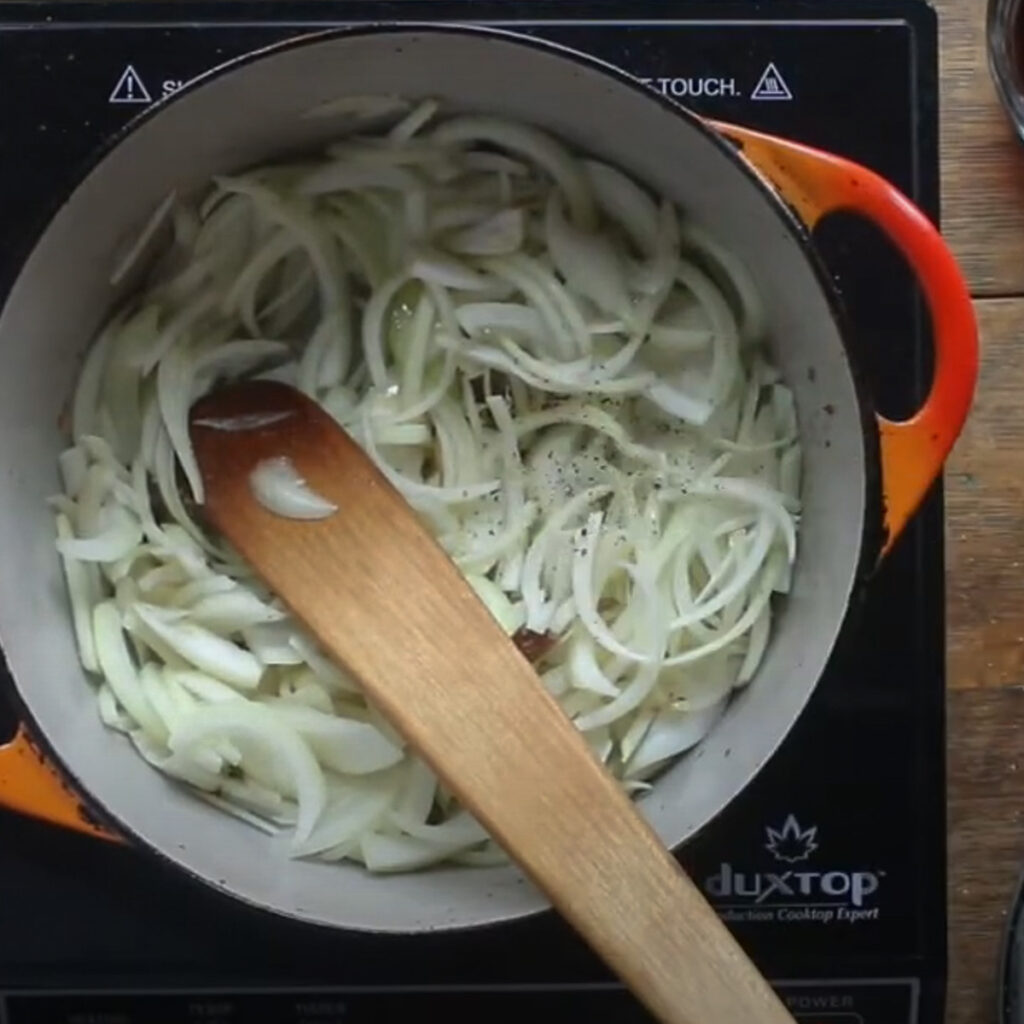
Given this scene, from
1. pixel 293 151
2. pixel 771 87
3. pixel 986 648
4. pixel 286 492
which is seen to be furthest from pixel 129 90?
pixel 986 648

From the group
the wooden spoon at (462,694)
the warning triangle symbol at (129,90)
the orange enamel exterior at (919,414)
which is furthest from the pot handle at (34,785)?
the warning triangle symbol at (129,90)

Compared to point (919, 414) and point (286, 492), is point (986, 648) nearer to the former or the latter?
point (919, 414)

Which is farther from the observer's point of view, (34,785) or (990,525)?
(990,525)

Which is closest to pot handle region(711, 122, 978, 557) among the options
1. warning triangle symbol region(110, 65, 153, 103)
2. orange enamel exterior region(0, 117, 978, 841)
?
orange enamel exterior region(0, 117, 978, 841)

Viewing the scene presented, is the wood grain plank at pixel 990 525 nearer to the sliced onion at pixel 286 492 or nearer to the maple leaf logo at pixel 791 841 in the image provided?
the maple leaf logo at pixel 791 841

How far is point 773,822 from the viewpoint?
91 cm

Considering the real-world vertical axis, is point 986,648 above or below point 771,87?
below

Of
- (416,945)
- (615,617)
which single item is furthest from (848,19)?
(416,945)

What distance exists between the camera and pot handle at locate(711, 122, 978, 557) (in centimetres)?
76

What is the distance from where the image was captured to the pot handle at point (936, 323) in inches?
29.9

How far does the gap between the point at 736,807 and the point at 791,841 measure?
37mm

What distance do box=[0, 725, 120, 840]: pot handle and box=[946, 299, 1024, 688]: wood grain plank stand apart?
0.48 m

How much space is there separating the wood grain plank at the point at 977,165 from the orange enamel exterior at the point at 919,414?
7.3 inches

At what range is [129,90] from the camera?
0.90 metres
